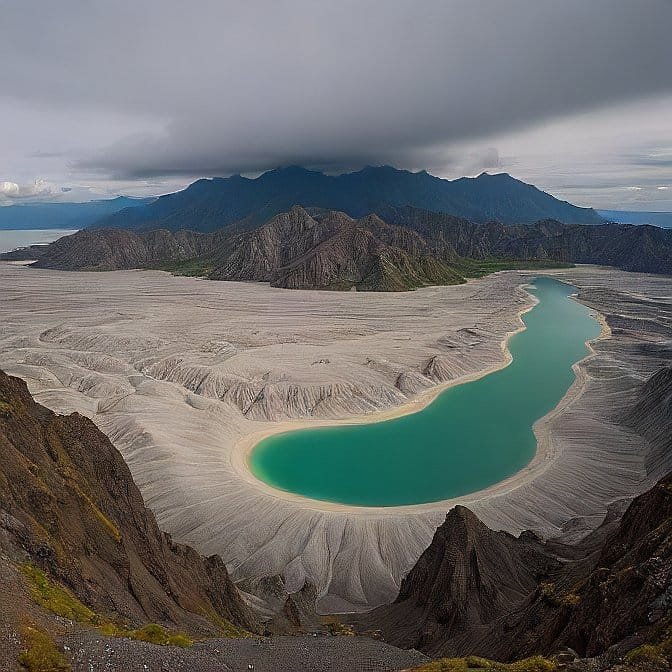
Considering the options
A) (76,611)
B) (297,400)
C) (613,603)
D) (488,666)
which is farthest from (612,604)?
(297,400)

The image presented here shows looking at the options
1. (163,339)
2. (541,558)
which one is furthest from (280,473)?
(163,339)

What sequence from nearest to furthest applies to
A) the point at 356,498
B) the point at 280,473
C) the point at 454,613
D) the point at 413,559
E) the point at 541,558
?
the point at 454,613, the point at 541,558, the point at 413,559, the point at 356,498, the point at 280,473

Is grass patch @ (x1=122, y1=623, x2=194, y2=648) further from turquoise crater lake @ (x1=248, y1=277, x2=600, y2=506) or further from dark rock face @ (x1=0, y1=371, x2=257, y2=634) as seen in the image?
turquoise crater lake @ (x1=248, y1=277, x2=600, y2=506)

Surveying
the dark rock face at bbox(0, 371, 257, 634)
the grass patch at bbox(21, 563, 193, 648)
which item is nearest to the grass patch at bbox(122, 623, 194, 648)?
the grass patch at bbox(21, 563, 193, 648)

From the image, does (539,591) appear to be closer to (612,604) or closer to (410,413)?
(612,604)

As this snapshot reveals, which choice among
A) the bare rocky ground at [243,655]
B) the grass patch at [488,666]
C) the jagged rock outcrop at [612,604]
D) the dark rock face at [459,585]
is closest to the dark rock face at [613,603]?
the jagged rock outcrop at [612,604]

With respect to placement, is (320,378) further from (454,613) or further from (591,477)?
(454,613)
